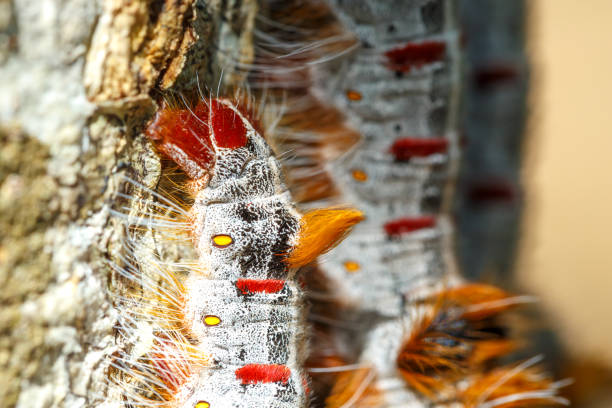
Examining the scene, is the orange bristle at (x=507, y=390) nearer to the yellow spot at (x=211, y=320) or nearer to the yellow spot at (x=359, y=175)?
the yellow spot at (x=359, y=175)

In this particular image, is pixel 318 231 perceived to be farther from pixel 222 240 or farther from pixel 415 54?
pixel 415 54

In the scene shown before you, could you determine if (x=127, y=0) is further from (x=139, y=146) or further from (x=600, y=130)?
(x=600, y=130)

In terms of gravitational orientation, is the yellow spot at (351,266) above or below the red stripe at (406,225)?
below

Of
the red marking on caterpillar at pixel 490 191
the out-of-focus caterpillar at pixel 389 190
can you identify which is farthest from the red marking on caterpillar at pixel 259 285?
the red marking on caterpillar at pixel 490 191

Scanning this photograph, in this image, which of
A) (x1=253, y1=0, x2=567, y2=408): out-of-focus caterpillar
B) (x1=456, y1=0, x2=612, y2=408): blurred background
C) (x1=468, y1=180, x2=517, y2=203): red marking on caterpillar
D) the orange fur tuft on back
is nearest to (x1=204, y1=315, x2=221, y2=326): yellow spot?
the orange fur tuft on back

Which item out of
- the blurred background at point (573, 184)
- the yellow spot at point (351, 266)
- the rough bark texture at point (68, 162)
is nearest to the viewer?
the rough bark texture at point (68, 162)

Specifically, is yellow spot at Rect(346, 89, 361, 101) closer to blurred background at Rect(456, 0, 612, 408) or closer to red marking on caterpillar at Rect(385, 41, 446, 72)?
red marking on caterpillar at Rect(385, 41, 446, 72)
